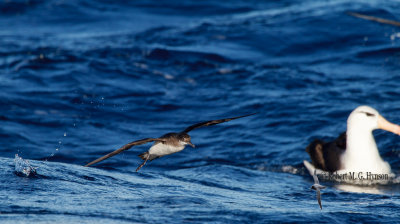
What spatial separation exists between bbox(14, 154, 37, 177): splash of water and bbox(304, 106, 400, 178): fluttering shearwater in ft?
13.6

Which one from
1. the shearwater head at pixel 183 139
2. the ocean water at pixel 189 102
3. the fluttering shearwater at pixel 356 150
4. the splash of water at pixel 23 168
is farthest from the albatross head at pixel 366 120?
the splash of water at pixel 23 168

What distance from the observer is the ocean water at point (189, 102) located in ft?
19.2

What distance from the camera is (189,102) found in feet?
41.7

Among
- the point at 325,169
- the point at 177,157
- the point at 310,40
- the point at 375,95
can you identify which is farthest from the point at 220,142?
the point at 310,40

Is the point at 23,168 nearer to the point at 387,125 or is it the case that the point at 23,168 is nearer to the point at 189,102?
the point at 387,125

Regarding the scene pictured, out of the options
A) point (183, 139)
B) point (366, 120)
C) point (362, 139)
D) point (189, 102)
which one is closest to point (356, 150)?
point (362, 139)

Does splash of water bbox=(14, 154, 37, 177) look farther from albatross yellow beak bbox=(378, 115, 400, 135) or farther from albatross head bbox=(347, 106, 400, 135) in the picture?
albatross yellow beak bbox=(378, 115, 400, 135)

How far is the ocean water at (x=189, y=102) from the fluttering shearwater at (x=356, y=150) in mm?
363

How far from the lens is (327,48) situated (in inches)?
623

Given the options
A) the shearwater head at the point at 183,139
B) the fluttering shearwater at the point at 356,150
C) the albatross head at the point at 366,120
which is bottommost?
the fluttering shearwater at the point at 356,150

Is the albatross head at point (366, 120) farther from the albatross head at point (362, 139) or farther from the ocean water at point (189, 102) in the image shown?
the ocean water at point (189, 102)

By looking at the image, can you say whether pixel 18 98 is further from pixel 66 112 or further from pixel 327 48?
pixel 327 48

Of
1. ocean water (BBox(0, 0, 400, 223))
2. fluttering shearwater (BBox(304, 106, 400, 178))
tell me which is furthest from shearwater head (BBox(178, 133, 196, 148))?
fluttering shearwater (BBox(304, 106, 400, 178))

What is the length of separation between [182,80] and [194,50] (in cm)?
192
